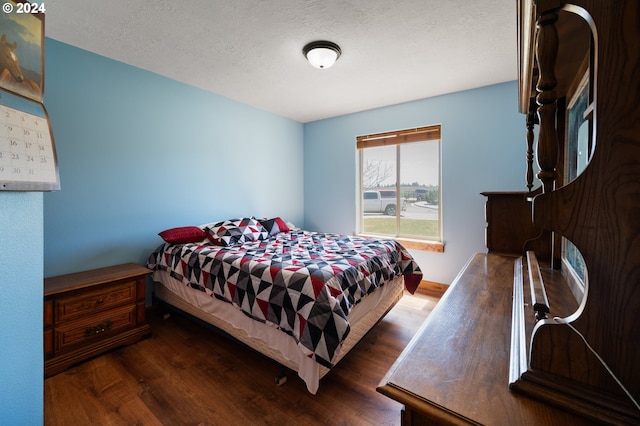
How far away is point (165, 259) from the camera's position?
2.54m

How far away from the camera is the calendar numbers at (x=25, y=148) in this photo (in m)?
0.90

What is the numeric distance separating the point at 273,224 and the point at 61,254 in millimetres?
1979

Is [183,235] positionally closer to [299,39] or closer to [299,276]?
[299,276]

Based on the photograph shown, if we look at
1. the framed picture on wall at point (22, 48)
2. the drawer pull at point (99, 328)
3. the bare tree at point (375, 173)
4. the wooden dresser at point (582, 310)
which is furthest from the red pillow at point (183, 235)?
the wooden dresser at point (582, 310)

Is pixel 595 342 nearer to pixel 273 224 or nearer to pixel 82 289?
pixel 82 289

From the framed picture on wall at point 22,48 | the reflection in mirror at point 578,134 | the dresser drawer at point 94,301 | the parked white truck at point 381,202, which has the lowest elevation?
the dresser drawer at point 94,301

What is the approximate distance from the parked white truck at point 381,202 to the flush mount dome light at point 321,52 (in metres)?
2.12

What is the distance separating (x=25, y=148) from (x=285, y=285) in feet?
4.42

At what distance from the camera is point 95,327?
2.02m

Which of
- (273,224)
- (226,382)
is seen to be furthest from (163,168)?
(226,382)

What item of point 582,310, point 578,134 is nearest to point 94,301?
point 582,310

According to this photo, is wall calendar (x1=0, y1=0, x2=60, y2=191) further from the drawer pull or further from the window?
the window

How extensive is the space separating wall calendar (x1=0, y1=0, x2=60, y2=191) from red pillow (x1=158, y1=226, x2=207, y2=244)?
5.43 ft

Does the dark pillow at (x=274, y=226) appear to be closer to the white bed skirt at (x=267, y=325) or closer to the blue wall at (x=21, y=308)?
the white bed skirt at (x=267, y=325)
